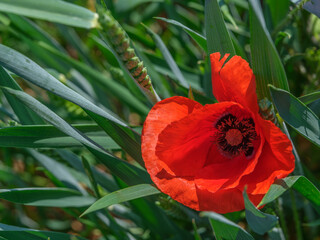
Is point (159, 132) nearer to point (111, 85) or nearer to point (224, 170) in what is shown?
point (224, 170)

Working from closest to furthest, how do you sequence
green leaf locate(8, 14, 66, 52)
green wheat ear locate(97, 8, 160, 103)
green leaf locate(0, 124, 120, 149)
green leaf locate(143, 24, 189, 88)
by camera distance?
1. green wheat ear locate(97, 8, 160, 103)
2. green leaf locate(0, 124, 120, 149)
3. green leaf locate(143, 24, 189, 88)
4. green leaf locate(8, 14, 66, 52)

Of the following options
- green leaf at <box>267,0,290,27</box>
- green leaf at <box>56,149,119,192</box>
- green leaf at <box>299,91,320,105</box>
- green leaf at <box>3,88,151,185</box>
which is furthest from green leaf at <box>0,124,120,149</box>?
green leaf at <box>267,0,290,27</box>

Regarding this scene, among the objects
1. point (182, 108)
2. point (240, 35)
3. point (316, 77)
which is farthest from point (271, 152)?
point (240, 35)

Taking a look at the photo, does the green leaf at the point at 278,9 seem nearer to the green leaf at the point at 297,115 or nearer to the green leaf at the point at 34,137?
the green leaf at the point at 297,115

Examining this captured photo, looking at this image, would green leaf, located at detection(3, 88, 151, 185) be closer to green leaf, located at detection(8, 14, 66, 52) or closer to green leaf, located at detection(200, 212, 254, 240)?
green leaf, located at detection(200, 212, 254, 240)

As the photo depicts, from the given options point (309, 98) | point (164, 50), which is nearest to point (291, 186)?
point (309, 98)

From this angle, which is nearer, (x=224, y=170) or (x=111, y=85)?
(x=224, y=170)
